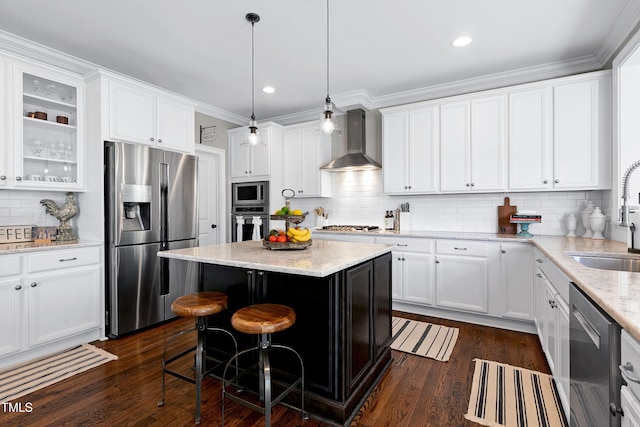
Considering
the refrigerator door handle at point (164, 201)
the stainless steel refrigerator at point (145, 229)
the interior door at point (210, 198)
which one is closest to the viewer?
the stainless steel refrigerator at point (145, 229)

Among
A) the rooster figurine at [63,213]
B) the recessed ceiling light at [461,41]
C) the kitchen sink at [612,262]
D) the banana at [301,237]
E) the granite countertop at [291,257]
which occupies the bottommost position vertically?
the kitchen sink at [612,262]

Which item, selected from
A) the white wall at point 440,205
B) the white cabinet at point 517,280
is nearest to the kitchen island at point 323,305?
the white cabinet at point 517,280

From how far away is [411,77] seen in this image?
12.3 feet

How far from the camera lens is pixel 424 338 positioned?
3.05 metres

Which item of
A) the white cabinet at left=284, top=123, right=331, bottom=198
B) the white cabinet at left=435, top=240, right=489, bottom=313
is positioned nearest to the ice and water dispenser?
the white cabinet at left=284, top=123, right=331, bottom=198

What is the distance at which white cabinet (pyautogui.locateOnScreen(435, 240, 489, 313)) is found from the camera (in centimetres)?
333

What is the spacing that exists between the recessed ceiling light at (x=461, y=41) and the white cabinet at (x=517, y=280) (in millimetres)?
1951

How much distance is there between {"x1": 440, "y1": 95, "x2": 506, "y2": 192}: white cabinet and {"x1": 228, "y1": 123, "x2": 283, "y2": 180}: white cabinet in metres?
2.39

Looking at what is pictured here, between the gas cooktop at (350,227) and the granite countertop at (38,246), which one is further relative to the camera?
the gas cooktop at (350,227)

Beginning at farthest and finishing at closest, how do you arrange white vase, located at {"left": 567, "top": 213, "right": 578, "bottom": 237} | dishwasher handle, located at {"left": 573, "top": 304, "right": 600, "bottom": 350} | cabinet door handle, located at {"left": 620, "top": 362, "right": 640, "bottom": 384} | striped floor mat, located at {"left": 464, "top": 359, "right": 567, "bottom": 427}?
white vase, located at {"left": 567, "top": 213, "right": 578, "bottom": 237}
striped floor mat, located at {"left": 464, "top": 359, "right": 567, "bottom": 427}
dishwasher handle, located at {"left": 573, "top": 304, "right": 600, "bottom": 350}
cabinet door handle, located at {"left": 620, "top": 362, "right": 640, "bottom": 384}

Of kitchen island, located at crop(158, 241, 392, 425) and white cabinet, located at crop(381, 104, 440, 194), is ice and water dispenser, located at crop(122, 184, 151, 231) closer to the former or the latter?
kitchen island, located at crop(158, 241, 392, 425)

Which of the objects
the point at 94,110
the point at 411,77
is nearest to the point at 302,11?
the point at 411,77

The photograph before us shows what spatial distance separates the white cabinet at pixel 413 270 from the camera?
11.8 feet

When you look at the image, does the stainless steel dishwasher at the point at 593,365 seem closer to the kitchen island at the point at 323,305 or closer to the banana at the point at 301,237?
the kitchen island at the point at 323,305
